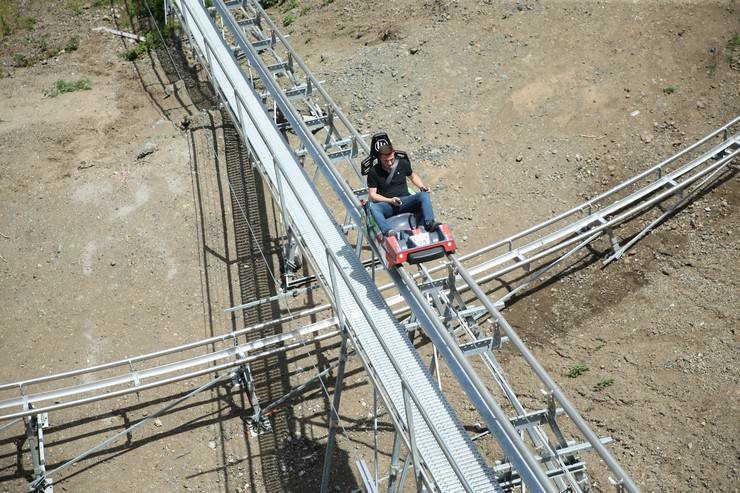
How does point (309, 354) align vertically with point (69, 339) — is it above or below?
below

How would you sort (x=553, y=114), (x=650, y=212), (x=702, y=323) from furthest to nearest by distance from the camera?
(x=553, y=114) < (x=650, y=212) < (x=702, y=323)

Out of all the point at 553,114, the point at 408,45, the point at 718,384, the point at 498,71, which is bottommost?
the point at 718,384

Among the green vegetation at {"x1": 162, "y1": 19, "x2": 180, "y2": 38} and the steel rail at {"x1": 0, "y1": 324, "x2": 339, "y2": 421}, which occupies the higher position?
the green vegetation at {"x1": 162, "y1": 19, "x2": 180, "y2": 38}

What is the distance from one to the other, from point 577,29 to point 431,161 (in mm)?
5399

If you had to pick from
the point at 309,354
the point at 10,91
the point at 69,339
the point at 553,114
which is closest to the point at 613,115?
the point at 553,114

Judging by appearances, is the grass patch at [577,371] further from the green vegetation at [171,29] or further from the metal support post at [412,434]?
the green vegetation at [171,29]

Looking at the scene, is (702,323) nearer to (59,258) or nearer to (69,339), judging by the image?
(69,339)

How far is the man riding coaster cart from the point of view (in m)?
11.4

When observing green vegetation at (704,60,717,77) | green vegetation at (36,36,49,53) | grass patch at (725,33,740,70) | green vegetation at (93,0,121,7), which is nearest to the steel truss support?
green vegetation at (704,60,717,77)

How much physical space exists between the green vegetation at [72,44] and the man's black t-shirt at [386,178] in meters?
16.4

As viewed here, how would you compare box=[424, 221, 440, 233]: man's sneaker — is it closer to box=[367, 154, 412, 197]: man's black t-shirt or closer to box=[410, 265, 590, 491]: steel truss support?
box=[410, 265, 590, 491]: steel truss support

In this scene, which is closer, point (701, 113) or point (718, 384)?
point (718, 384)

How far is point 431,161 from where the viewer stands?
19.1 meters

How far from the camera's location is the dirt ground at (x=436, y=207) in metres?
14.4
